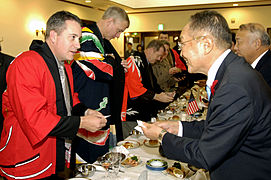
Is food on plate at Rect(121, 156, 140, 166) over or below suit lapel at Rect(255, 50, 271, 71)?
below

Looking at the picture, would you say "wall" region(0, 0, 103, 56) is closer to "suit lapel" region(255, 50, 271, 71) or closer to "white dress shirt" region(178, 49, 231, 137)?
"suit lapel" region(255, 50, 271, 71)

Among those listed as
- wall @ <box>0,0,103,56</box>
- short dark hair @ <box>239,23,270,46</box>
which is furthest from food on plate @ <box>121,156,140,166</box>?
wall @ <box>0,0,103,56</box>

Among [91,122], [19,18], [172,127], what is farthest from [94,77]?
[19,18]

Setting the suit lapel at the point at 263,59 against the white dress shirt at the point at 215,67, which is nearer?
the white dress shirt at the point at 215,67

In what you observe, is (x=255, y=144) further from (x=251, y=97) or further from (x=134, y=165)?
(x=134, y=165)

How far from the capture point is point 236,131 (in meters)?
1.02

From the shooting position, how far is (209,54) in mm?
1248

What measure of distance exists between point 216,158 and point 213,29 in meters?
0.60

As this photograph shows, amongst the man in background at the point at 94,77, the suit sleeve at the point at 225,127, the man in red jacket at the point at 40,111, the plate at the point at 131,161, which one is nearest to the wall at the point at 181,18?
the man in background at the point at 94,77

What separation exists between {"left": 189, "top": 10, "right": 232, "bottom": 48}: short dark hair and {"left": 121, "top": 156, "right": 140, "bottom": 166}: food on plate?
960 mm

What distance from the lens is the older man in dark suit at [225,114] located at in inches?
40.3

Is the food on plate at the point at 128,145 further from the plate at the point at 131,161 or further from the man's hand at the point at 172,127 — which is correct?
the man's hand at the point at 172,127

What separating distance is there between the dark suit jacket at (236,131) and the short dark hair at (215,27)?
0.25 ft

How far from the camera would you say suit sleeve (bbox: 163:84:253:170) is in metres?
1.01
